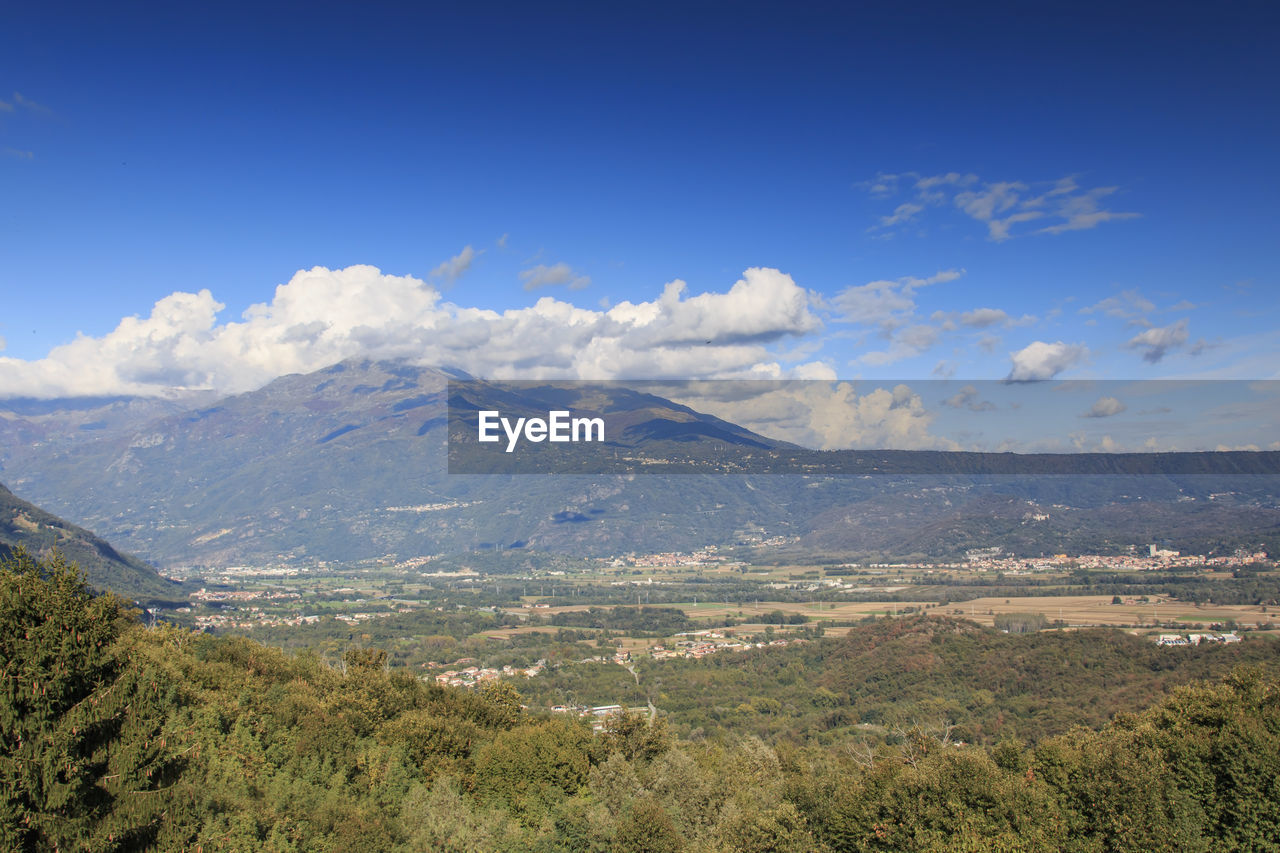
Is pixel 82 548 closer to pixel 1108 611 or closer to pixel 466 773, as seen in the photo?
pixel 466 773

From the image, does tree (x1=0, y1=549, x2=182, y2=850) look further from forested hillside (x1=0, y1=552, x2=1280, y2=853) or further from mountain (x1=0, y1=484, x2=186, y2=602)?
mountain (x1=0, y1=484, x2=186, y2=602)

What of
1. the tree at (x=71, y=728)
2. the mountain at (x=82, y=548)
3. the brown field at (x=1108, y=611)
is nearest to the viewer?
the tree at (x=71, y=728)

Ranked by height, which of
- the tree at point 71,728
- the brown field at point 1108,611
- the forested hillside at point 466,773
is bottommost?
the brown field at point 1108,611

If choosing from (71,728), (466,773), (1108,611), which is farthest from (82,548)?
(1108,611)

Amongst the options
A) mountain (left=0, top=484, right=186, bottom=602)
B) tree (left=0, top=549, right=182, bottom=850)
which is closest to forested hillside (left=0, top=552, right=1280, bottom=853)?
tree (left=0, top=549, right=182, bottom=850)

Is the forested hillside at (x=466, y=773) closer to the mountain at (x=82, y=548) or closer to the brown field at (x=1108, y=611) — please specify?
the brown field at (x=1108, y=611)

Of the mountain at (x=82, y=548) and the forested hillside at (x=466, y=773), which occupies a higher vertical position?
the forested hillside at (x=466, y=773)

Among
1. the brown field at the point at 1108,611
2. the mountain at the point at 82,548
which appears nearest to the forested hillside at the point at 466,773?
the brown field at the point at 1108,611
